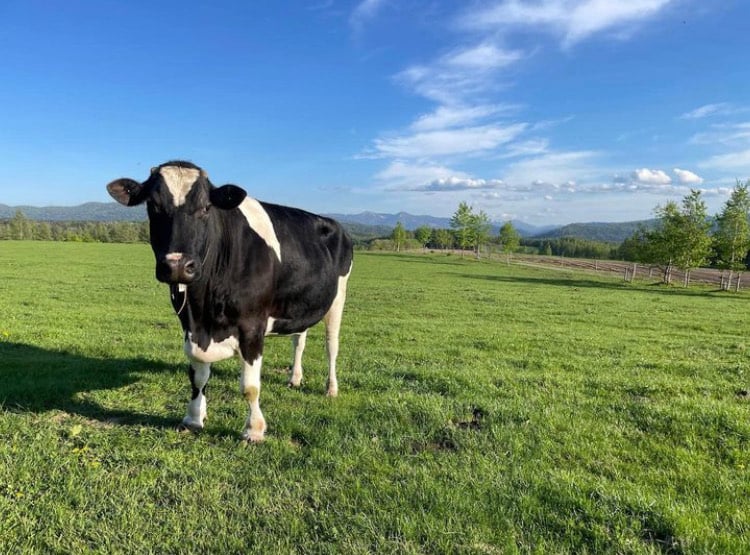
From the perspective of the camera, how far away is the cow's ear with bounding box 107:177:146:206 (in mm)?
4613

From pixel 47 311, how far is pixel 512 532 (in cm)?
1510

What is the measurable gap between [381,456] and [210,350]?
6.75 ft

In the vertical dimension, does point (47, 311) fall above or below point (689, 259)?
below

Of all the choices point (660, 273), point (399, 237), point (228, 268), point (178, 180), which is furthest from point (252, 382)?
point (399, 237)

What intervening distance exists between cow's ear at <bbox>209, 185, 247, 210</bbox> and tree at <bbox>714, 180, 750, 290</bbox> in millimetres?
41592

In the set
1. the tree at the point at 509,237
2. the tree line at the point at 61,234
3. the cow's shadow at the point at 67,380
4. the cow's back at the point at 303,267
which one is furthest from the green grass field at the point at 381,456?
the tree line at the point at 61,234

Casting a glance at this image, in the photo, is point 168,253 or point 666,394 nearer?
point 168,253

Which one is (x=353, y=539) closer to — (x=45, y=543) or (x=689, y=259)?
(x=45, y=543)

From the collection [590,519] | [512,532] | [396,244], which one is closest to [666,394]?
[590,519]

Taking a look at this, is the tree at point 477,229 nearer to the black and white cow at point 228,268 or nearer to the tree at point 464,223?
the tree at point 464,223

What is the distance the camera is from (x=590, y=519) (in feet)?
11.9

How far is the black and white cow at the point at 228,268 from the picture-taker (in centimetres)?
428

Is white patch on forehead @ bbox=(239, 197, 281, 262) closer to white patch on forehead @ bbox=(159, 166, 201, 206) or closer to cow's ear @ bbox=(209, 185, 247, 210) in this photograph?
cow's ear @ bbox=(209, 185, 247, 210)

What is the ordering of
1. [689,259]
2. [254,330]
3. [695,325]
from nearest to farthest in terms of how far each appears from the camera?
[254,330]
[695,325]
[689,259]
